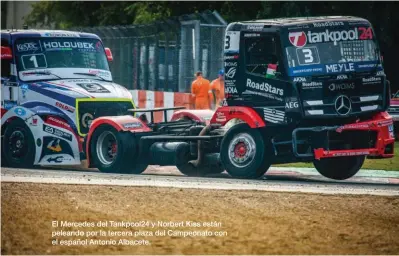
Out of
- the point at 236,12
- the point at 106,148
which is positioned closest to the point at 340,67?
the point at 106,148

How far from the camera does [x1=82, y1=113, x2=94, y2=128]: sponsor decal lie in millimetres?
20781

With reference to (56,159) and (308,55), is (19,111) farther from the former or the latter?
(308,55)

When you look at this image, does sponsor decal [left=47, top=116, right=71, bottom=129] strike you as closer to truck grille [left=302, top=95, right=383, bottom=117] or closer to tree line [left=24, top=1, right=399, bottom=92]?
truck grille [left=302, top=95, right=383, bottom=117]

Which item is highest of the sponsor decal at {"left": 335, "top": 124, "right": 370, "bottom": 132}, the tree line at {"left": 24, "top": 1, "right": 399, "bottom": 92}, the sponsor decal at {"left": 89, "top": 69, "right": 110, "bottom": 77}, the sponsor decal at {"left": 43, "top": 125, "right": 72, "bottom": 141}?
the tree line at {"left": 24, "top": 1, "right": 399, "bottom": 92}

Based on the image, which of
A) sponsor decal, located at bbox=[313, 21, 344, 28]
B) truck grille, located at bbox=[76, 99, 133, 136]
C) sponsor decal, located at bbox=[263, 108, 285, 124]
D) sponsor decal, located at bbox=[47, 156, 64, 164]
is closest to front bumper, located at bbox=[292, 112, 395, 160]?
sponsor decal, located at bbox=[263, 108, 285, 124]

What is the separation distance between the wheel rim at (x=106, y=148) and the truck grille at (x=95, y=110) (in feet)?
2.82

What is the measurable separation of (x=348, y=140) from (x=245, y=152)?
5.46 feet

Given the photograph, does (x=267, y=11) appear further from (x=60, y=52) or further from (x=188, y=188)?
(x=188, y=188)

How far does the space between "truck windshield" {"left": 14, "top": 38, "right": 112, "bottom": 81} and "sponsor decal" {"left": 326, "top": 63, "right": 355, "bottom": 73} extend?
5.73 meters

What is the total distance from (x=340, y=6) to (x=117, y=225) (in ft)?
59.2

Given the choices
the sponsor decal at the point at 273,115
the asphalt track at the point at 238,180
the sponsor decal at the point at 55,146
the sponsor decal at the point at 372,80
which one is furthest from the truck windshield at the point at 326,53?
the sponsor decal at the point at 55,146

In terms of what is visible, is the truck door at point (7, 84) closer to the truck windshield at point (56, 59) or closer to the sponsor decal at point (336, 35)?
the truck windshield at point (56, 59)

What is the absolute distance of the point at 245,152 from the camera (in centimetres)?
1841

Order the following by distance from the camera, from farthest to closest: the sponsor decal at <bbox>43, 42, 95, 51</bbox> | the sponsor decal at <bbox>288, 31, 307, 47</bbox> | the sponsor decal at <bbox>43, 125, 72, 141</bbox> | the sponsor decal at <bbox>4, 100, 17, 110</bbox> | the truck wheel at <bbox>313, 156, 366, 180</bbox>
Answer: the sponsor decal at <bbox>43, 42, 95, 51</bbox>
the sponsor decal at <bbox>4, 100, 17, 110</bbox>
the sponsor decal at <bbox>43, 125, 72, 141</bbox>
the truck wheel at <bbox>313, 156, 366, 180</bbox>
the sponsor decal at <bbox>288, 31, 307, 47</bbox>
